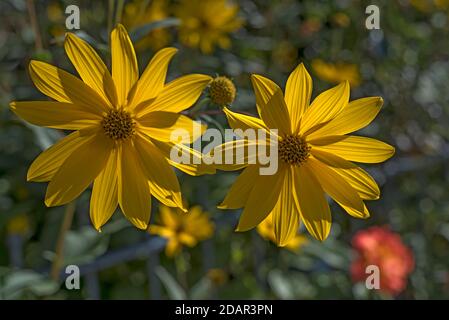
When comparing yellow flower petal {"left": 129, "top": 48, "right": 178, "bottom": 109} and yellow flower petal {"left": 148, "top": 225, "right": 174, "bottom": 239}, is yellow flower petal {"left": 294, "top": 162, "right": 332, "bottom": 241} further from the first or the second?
yellow flower petal {"left": 148, "top": 225, "right": 174, "bottom": 239}

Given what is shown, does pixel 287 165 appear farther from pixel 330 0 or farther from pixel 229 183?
pixel 330 0

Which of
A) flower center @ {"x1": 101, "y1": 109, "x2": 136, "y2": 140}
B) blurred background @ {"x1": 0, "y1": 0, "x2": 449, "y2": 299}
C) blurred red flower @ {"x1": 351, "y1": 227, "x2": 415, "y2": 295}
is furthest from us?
blurred red flower @ {"x1": 351, "y1": 227, "x2": 415, "y2": 295}

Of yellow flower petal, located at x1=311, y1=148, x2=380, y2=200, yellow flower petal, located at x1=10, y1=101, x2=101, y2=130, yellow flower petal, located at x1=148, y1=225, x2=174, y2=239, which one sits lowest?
yellow flower petal, located at x1=311, y1=148, x2=380, y2=200

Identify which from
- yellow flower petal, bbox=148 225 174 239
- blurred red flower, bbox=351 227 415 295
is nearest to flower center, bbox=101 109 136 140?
yellow flower petal, bbox=148 225 174 239

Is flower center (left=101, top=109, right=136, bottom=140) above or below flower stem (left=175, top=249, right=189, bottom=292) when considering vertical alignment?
above

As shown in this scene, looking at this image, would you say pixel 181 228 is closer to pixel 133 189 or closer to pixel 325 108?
pixel 133 189

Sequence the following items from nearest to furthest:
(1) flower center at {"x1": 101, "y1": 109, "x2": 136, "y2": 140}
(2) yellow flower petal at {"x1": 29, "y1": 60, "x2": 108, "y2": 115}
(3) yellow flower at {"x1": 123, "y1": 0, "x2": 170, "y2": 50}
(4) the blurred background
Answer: (2) yellow flower petal at {"x1": 29, "y1": 60, "x2": 108, "y2": 115}, (1) flower center at {"x1": 101, "y1": 109, "x2": 136, "y2": 140}, (4) the blurred background, (3) yellow flower at {"x1": 123, "y1": 0, "x2": 170, "y2": 50}

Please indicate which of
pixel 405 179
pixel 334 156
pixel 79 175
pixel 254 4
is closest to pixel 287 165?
pixel 334 156

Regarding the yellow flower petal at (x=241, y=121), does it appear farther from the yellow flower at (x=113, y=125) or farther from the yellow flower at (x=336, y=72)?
the yellow flower at (x=336, y=72)
